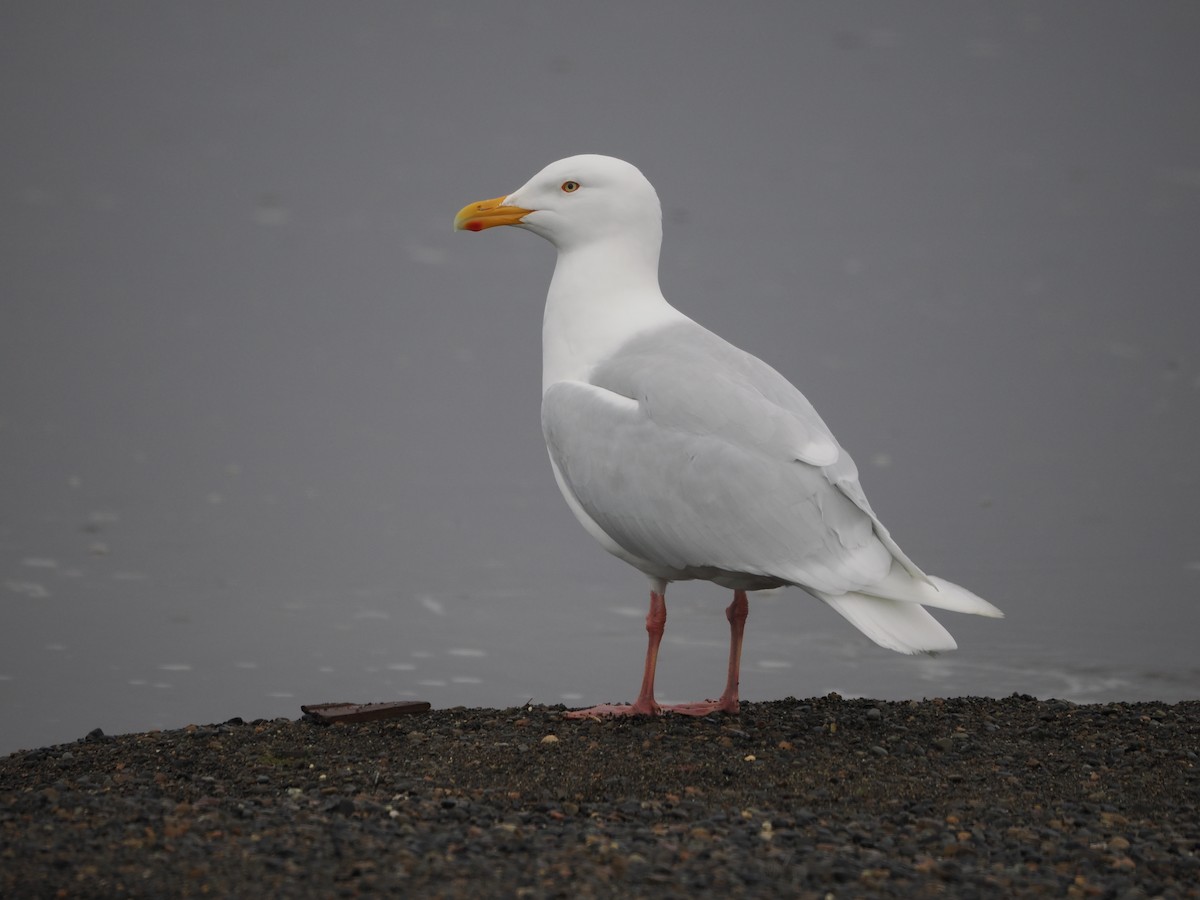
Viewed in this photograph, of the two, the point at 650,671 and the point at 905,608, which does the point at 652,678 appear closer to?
the point at 650,671

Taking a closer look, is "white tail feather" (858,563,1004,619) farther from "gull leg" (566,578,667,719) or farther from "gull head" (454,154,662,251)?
"gull head" (454,154,662,251)

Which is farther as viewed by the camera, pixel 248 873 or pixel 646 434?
pixel 646 434

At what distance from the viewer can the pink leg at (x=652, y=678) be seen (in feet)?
23.4

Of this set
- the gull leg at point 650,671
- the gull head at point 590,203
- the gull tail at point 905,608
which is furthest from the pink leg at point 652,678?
the gull head at point 590,203

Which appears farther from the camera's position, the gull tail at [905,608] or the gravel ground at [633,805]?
the gull tail at [905,608]

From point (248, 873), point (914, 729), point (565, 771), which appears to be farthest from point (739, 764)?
point (248, 873)

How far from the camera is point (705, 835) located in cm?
496

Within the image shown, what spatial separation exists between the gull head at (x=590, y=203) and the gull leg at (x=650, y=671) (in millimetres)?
1829

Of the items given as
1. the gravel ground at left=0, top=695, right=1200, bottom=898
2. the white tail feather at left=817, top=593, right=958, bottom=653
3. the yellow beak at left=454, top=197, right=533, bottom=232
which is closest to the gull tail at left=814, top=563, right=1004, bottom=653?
the white tail feather at left=817, top=593, right=958, bottom=653

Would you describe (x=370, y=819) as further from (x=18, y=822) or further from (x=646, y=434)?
(x=646, y=434)

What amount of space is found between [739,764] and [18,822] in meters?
2.81

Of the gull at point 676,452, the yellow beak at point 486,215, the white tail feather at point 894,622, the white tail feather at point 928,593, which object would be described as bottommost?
the white tail feather at point 894,622

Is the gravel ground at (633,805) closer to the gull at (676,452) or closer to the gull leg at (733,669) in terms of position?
the gull leg at (733,669)

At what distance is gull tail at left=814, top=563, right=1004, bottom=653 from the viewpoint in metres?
6.29
